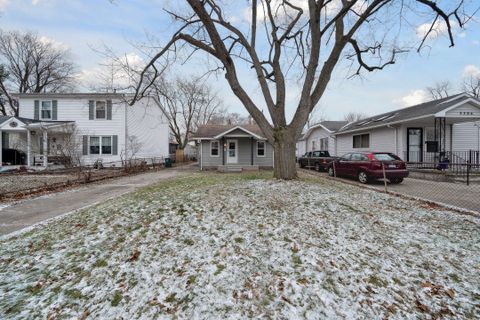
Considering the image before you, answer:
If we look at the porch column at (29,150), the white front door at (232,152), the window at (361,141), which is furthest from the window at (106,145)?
the window at (361,141)

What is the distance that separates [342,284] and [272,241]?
3.72ft

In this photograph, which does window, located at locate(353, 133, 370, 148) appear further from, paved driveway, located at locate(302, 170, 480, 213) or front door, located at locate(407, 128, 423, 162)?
paved driveway, located at locate(302, 170, 480, 213)

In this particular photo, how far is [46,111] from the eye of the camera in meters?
18.0

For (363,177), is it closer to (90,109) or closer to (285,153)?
(285,153)

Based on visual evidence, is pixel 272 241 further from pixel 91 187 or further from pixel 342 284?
pixel 91 187

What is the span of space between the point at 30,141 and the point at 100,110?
490cm

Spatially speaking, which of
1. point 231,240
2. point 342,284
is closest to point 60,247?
point 231,240

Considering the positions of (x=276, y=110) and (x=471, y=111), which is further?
(x=471, y=111)

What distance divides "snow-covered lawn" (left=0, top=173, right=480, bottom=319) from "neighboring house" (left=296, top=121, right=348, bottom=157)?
18.3 m

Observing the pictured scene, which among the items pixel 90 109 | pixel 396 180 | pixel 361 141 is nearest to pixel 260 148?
pixel 361 141

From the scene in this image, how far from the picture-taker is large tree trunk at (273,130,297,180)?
8.20 m

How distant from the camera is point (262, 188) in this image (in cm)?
682

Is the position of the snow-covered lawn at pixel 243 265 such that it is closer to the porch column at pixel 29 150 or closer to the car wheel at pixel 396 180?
the car wheel at pixel 396 180

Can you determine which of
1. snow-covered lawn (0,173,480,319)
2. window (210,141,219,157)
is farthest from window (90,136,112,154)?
snow-covered lawn (0,173,480,319)
